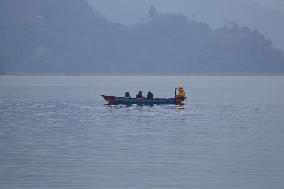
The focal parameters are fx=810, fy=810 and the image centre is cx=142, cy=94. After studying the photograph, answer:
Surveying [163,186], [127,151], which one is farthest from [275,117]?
[163,186]

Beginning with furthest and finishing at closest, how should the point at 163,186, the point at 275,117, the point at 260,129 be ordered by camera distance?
the point at 275,117 < the point at 260,129 < the point at 163,186

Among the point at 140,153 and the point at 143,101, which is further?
the point at 143,101

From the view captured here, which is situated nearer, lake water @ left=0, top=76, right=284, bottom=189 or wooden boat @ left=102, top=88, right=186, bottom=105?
lake water @ left=0, top=76, right=284, bottom=189

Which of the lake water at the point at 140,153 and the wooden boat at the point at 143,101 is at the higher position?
the wooden boat at the point at 143,101

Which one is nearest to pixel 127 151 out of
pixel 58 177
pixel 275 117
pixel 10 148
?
pixel 10 148

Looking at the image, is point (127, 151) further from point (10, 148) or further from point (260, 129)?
point (260, 129)

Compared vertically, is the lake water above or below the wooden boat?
below

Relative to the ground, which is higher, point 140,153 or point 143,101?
point 143,101

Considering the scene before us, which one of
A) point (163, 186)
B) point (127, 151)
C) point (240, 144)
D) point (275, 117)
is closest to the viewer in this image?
point (163, 186)

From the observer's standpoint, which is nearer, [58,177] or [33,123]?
[58,177]

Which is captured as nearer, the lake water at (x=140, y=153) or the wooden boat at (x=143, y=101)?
the lake water at (x=140, y=153)

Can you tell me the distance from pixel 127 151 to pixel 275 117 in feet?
117

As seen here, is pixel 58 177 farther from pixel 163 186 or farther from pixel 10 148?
pixel 10 148

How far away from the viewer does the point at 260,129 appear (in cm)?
6091
